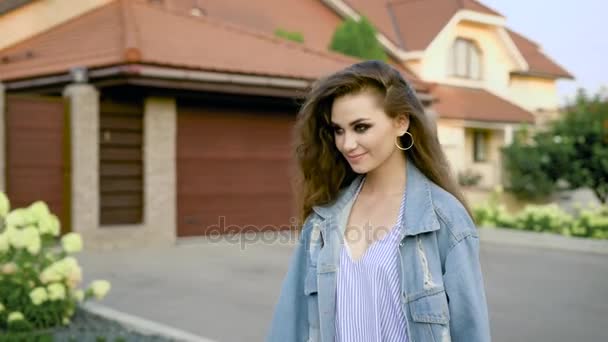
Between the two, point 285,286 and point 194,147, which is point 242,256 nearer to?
point 194,147

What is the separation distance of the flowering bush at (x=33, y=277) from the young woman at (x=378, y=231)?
347cm

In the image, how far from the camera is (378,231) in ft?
8.06

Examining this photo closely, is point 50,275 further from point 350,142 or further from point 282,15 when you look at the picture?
point 282,15

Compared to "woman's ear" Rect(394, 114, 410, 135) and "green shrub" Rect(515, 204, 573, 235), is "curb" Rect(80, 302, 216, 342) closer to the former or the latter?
"woman's ear" Rect(394, 114, 410, 135)

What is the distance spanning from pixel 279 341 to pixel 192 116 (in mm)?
9831

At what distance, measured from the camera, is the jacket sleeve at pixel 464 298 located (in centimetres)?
219

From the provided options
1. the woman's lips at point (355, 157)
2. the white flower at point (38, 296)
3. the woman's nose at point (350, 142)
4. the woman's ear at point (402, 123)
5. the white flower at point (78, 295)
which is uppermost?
the woman's ear at point (402, 123)

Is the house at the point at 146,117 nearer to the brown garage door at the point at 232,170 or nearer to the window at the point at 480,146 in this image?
the brown garage door at the point at 232,170

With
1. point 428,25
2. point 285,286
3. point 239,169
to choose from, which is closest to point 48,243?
point 285,286

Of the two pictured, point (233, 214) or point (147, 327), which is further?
point (233, 214)

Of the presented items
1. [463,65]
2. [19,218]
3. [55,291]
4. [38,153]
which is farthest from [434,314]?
[463,65]

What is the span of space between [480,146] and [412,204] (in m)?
23.3

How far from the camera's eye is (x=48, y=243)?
230 inches

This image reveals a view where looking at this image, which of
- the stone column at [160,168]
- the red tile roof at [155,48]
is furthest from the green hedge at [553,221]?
the stone column at [160,168]
